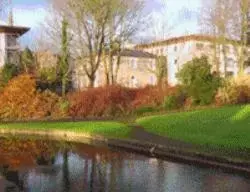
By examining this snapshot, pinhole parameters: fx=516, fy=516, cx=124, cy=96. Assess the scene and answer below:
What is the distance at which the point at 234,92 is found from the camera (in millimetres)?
39375

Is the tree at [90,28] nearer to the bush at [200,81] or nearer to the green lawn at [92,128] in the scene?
the bush at [200,81]

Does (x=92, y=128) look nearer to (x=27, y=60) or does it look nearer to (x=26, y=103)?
(x=26, y=103)

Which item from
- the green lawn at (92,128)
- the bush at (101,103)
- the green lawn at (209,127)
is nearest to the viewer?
the green lawn at (209,127)

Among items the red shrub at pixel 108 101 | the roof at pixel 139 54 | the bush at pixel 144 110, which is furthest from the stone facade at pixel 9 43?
the bush at pixel 144 110

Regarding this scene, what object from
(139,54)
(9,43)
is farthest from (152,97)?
(139,54)

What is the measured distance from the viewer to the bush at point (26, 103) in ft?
143

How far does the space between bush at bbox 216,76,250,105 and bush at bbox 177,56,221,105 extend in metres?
0.81

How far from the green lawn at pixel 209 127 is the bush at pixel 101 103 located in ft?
26.2

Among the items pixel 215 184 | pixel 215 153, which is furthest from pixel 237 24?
pixel 215 184

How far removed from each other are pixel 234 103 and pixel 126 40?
644 inches

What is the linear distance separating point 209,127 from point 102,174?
12.5m

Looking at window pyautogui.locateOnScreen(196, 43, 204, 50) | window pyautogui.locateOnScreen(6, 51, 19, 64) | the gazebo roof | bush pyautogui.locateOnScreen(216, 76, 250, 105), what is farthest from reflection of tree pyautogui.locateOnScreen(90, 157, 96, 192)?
window pyautogui.locateOnScreen(196, 43, 204, 50)

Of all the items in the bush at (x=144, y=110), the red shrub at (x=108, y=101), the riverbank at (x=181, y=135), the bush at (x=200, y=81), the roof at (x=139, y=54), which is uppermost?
the roof at (x=139, y=54)

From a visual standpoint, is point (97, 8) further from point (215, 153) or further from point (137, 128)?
point (215, 153)
